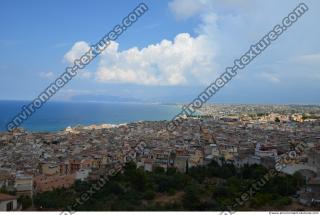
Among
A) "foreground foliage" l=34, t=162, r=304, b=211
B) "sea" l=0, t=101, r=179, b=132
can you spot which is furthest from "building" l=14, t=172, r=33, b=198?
"sea" l=0, t=101, r=179, b=132

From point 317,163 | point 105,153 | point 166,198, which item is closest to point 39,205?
point 166,198

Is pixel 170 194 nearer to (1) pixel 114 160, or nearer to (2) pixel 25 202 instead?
(2) pixel 25 202

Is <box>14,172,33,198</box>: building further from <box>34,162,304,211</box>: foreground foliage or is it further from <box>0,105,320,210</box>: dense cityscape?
<box>34,162,304,211</box>: foreground foliage

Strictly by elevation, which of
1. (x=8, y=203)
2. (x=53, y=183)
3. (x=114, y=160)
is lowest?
(x=53, y=183)

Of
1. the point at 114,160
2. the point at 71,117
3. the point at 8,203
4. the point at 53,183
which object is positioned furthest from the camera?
the point at 71,117

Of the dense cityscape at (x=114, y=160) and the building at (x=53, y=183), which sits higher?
the dense cityscape at (x=114, y=160)

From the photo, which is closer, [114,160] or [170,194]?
[170,194]

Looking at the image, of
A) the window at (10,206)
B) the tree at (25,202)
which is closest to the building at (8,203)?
the window at (10,206)

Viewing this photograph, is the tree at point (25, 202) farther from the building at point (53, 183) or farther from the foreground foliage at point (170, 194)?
the building at point (53, 183)

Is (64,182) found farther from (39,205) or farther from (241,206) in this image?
(241,206)

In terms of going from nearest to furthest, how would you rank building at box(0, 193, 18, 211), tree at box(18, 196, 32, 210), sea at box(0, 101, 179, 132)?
building at box(0, 193, 18, 211) → tree at box(18, 196, 32, 210) → sea at box(0, 101, 179, 132)

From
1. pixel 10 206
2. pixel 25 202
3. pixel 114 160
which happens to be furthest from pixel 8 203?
pixel 114 160
